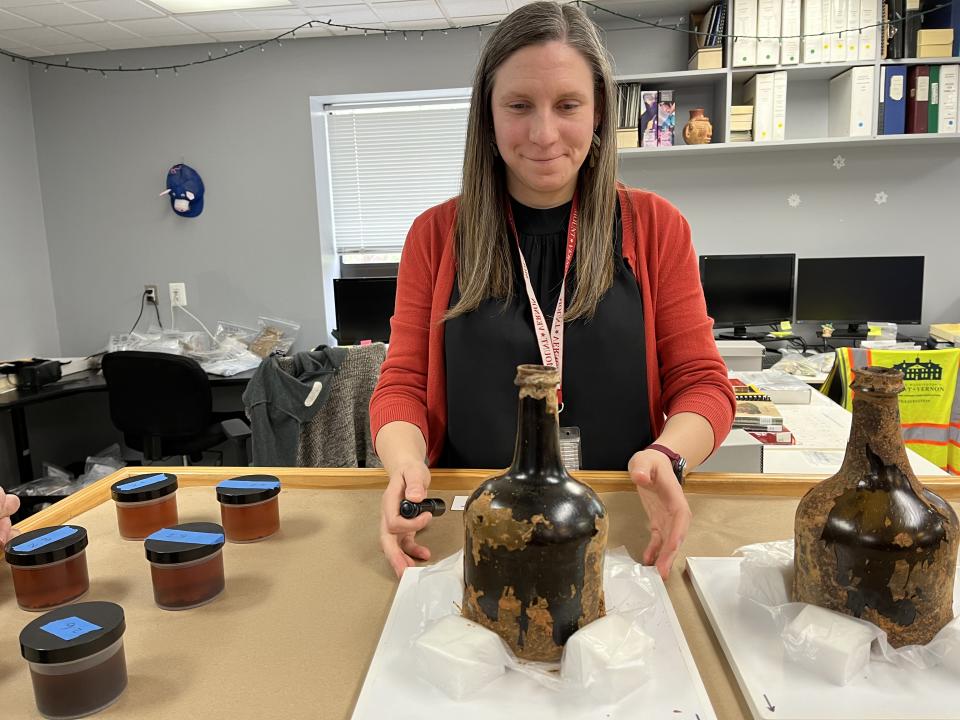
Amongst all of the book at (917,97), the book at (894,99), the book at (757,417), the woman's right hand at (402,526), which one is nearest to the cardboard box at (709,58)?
the book at (894,99)

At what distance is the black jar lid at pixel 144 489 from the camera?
854mm

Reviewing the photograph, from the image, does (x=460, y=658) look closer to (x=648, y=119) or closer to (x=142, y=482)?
(x=142, y=482)

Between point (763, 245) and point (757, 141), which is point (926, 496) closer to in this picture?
point (757, 141)

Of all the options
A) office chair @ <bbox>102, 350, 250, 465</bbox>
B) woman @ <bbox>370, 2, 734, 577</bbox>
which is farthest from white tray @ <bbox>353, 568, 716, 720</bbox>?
office chair @ <bbox>102, 350, 250, 465</bbox>

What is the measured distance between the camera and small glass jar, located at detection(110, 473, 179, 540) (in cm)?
86

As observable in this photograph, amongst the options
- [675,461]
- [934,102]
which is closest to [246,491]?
[675,461]

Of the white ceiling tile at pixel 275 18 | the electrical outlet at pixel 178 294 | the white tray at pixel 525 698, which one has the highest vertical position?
the white ceiling tile at pixel 275 18

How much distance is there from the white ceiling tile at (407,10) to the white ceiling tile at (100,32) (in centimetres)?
140

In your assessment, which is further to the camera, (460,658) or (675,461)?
(675,461)

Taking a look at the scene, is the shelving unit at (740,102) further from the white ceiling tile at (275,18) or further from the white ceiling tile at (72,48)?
the white ceiling tile at (72,48)

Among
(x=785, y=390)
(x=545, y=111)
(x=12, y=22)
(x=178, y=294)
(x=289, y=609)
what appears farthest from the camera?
(x=178, y=294)

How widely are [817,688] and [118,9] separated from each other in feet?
12.8

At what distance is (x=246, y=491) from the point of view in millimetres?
856

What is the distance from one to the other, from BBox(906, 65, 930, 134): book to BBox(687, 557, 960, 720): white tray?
3562 mm
